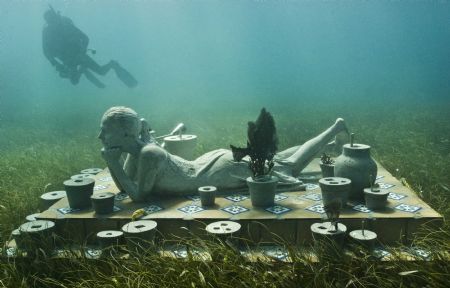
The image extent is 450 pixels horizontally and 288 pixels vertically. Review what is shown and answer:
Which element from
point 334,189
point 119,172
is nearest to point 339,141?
point 334,189

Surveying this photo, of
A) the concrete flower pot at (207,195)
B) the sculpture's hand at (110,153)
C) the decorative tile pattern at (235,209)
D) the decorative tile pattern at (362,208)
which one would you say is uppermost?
the sculpture's hand at (110,153)

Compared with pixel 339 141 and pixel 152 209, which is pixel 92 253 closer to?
pixel 152 209

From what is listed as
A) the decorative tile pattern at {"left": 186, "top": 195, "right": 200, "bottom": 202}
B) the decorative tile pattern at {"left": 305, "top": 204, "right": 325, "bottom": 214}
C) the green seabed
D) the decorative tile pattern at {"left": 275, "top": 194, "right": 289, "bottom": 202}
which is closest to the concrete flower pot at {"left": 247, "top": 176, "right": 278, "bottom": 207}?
the decorative tile pattern at {"left": 275, "top": 194, "right": 289, "bottom": 202}

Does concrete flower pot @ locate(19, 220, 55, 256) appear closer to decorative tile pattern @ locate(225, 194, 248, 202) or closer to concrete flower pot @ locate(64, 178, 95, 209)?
concrete flower pot @ locate(64, 178, 95, 209)

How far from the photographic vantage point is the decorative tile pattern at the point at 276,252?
3456 mm

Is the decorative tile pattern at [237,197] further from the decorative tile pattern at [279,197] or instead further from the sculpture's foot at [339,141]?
the sculpture's foot at [339,141]

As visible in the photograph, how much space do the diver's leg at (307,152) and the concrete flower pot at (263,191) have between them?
831 millimetres

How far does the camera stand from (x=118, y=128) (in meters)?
4.25

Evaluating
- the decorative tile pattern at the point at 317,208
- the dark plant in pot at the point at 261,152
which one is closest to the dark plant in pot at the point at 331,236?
the decorative tile pattern at the point at 317,208

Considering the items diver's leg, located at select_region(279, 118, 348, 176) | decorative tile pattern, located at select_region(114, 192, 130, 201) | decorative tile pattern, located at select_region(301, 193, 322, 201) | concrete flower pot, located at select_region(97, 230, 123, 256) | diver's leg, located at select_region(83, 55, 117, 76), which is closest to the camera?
concrete flower pot, located at select_region(97, 230, 123, 256)

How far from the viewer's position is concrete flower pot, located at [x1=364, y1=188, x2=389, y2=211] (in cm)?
389

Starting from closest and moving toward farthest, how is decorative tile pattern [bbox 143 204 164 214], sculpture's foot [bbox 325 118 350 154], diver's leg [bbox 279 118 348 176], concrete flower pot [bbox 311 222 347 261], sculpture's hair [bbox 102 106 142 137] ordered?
concrete flower pot [bbox 311 222 347 261] → decorative tile pattern [bbox 143 204 164 214] → sculpture's hair [bbox 102 106 142 137] → diver's leg [bbox 279 118 348 176] → sculpture's foot [bbox 325 118 350 154]

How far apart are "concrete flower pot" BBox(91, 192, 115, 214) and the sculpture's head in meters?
0.57

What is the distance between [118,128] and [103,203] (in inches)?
31.8
